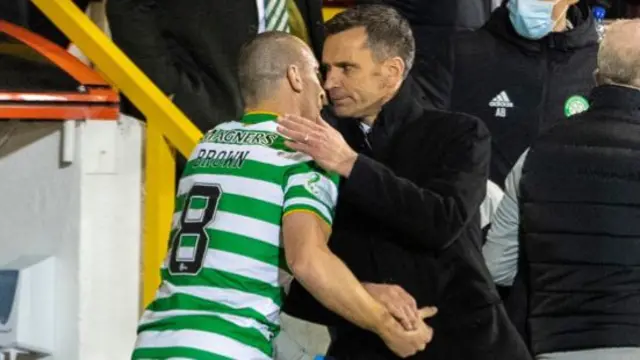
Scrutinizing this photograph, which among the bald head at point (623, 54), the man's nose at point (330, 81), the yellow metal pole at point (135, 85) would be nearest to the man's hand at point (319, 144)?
the man's nose at point (330, 81)

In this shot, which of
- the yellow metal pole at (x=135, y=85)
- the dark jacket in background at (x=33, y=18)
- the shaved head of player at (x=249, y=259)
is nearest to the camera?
the shaved head of player at (x=249, y=259)

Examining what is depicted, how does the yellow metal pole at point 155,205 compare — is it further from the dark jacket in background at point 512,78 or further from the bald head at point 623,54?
the bald head at point 623,54

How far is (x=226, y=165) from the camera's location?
281cm

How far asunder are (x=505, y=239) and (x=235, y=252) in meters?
0.76

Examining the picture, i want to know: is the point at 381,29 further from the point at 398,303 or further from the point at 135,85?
the point at 135,85

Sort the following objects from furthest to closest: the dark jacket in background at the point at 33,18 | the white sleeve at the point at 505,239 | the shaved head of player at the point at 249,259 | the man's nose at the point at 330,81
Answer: the dark jacket in background at the point at 33,18 < the white sleeve at the point at 505,239 < the man's nose at the point at 330,81 < the shaved head of player at the point at 249,259

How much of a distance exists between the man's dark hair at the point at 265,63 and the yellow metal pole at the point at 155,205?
35.2 inches

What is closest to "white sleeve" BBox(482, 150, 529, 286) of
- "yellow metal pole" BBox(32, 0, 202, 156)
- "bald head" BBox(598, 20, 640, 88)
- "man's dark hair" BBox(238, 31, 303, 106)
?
"bald head" BBox(598, 20, 640, 88)

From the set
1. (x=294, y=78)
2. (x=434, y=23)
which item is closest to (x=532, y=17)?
(x=434, y=23)

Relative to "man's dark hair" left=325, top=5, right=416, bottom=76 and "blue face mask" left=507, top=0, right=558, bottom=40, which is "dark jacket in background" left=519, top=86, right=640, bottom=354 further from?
"blue face mask" left=507, top=0, right=558, bottom=40

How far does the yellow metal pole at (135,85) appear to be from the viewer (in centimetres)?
371

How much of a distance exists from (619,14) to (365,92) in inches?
93.9

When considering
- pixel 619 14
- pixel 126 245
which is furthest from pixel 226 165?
pixel 619 14

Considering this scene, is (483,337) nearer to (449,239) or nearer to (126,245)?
(449,239)
